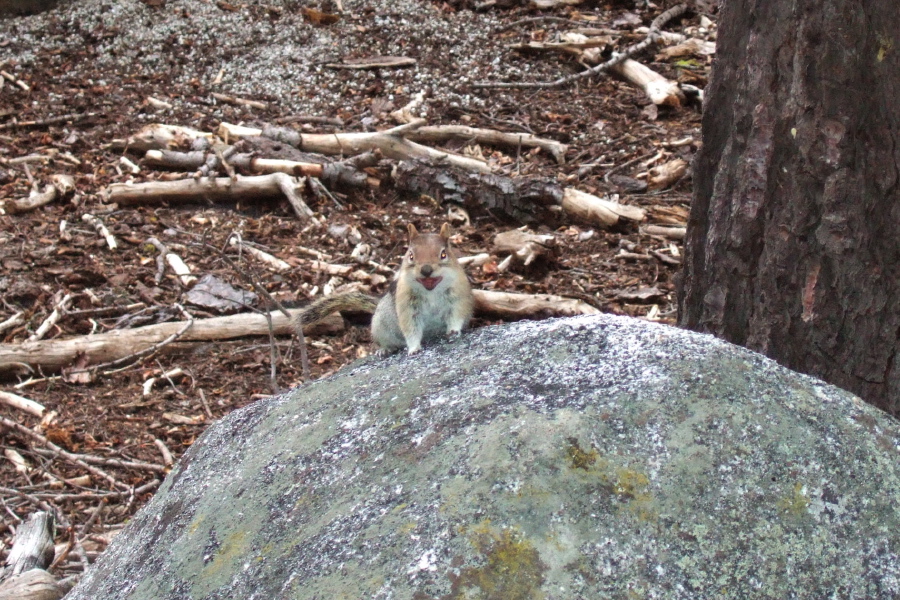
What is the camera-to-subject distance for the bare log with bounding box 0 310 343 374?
5469 millimetres

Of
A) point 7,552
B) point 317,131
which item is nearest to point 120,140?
point 317,131

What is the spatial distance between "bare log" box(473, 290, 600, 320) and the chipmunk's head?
158 cm

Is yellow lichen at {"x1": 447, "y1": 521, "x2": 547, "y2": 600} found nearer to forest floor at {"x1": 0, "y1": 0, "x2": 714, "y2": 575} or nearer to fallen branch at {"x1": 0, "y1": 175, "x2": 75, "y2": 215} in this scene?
forest floor at {"x1": 0, "y1": 0, "x2": 714, "y2": 575}

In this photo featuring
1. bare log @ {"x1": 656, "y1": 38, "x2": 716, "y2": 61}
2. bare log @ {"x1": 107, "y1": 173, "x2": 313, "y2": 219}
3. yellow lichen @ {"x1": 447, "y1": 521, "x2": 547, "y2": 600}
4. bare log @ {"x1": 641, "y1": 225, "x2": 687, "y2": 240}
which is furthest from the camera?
bare log @ {"x1": 656, "y1": 38, "x2": 716, "y2": 61}

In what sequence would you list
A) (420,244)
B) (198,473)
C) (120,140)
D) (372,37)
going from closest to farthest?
(198,473) < (420,244) < (120,140) < (372,37)

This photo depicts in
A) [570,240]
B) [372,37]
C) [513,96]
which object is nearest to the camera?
[570,240]

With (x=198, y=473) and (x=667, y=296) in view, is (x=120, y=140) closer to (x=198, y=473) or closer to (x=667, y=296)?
(x=667, y=296)

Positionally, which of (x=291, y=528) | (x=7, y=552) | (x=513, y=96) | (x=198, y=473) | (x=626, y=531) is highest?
(x=626, y=531)

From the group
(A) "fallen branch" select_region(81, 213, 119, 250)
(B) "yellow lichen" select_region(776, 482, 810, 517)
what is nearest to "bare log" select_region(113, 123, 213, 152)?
(A) "fallen branch" select_region(81, 213, 119, 250)

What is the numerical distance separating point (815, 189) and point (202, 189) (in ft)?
16.4

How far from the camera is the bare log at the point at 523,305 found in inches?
219

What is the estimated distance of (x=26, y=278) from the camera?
20.3ft

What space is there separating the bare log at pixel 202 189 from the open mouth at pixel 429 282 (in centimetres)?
351

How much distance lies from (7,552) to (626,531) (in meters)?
3.28
